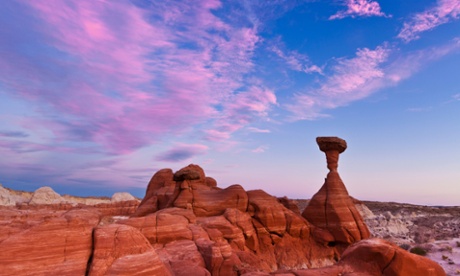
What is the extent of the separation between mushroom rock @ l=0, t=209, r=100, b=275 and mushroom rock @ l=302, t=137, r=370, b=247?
24.4 metres

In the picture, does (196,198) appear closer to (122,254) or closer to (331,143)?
(122,254)

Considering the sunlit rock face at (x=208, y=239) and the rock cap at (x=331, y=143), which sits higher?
the rock cap at (x=331, y=143)

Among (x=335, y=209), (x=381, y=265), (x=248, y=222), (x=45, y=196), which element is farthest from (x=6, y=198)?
(x=381, y=265)

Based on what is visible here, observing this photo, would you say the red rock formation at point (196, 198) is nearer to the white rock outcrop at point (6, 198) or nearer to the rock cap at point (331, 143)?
the rock cap at point (331, 143)

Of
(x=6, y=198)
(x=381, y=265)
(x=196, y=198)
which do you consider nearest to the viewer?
(x=381, y=265)

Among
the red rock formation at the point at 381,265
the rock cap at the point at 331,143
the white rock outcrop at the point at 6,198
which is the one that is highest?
the rock cap at the point at 331,143

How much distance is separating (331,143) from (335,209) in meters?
7.75

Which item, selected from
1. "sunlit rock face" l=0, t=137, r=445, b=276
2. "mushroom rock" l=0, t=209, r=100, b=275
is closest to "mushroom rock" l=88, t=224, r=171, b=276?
"sunlit rock face" l=0, t=137, r=445, b=276

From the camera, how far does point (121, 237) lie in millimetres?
12734

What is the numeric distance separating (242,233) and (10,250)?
17442mm

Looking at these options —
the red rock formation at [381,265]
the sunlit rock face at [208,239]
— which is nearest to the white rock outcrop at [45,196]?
the sunlit rock face at [208,239]

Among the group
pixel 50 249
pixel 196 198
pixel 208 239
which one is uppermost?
pixel 196 198

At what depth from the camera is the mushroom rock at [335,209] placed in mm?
29141

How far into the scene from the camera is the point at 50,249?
36.8ft
